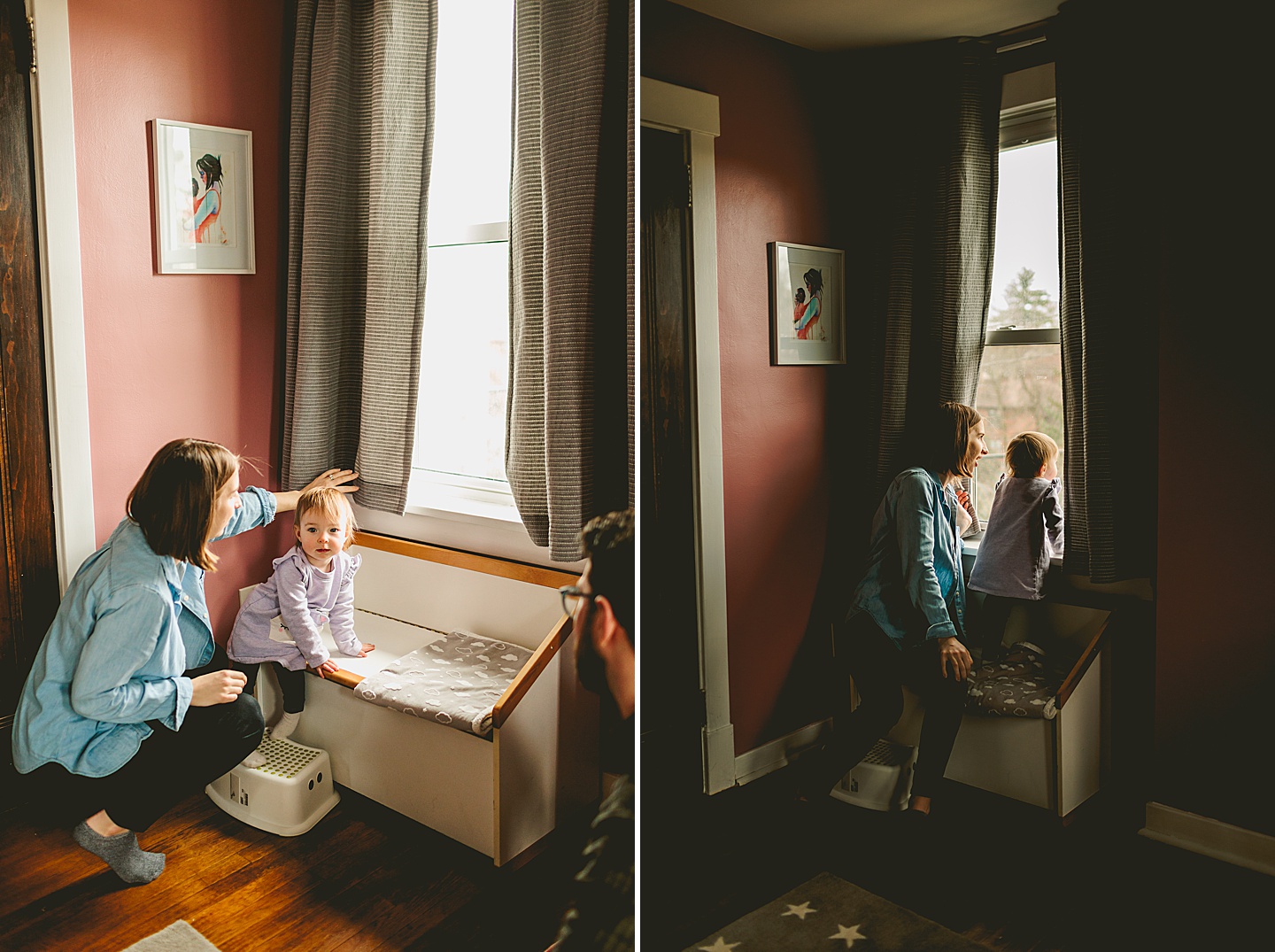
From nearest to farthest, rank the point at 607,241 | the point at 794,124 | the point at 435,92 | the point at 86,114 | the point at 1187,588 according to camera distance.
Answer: the point at 1187,588 → the point at 794,124 → the point at 607,241 → the point at 86,114 → the point at 435,92

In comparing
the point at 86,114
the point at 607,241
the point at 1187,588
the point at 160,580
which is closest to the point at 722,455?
the point at 1187,588

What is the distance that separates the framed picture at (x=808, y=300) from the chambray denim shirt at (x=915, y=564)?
0.20ft

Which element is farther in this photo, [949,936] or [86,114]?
[86,114]

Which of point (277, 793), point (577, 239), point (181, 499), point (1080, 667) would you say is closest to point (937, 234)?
point (1080, 667)

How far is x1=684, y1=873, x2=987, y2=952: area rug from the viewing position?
0.28 m

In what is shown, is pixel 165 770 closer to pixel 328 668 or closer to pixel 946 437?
pixel 328 668

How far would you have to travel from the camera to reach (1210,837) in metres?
0.20

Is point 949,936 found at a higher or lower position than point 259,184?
lower

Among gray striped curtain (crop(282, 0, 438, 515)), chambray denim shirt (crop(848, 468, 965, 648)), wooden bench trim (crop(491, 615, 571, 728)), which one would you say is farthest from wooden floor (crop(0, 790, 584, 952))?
chambray denim shirt (crop(848, 468, 965, 648))

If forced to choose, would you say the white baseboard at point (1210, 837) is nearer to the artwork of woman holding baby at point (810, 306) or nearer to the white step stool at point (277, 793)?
the artwork of woman holding baby at point (810, 306)

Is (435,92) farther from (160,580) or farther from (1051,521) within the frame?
(1051,521)

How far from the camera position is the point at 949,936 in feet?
0.88

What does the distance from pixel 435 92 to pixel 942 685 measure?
103 centimetres

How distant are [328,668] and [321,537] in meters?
0.18
